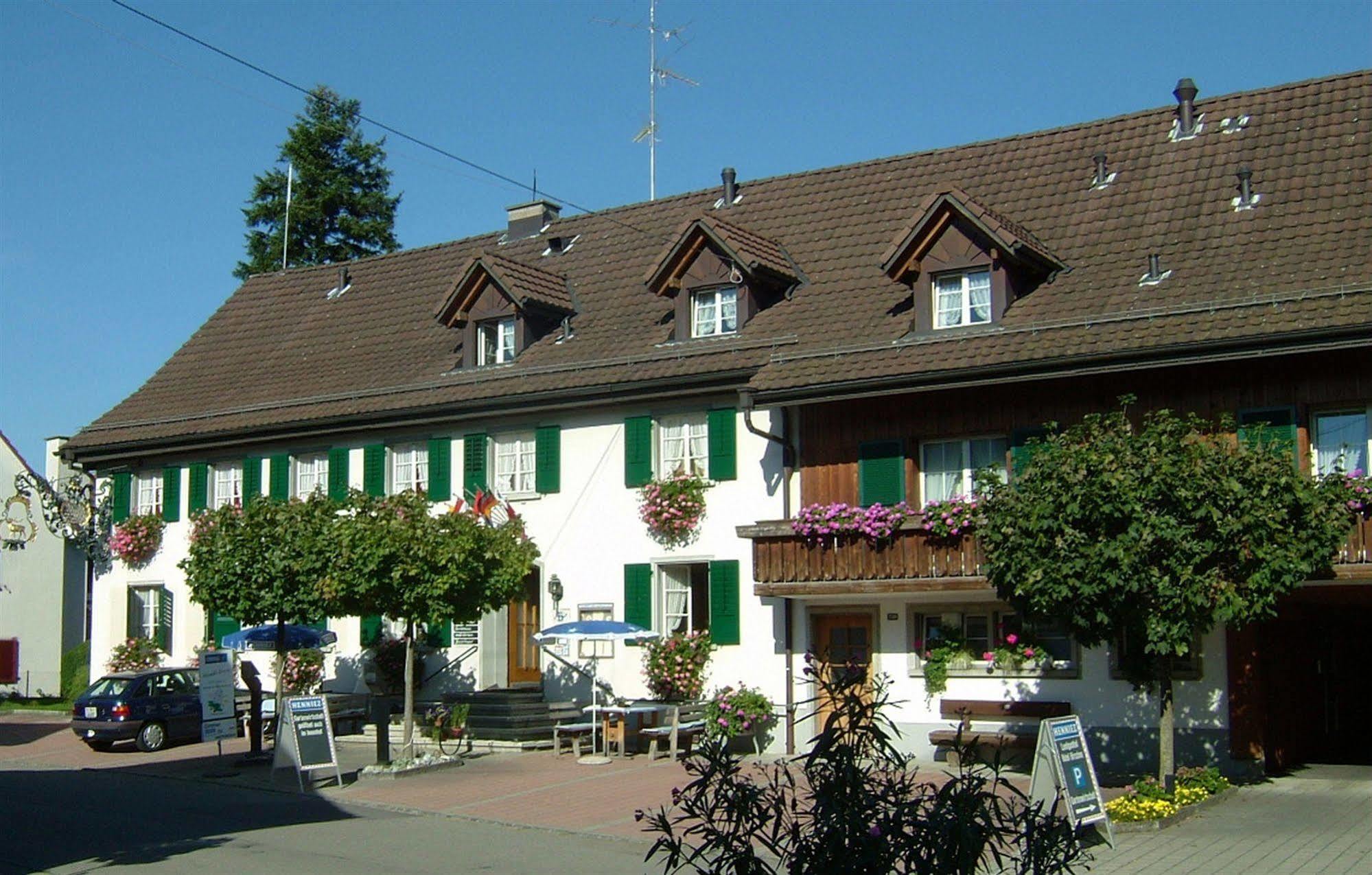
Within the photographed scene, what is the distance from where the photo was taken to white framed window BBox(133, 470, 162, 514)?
2930 cm

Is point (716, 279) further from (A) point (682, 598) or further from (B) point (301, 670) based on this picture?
(B) point (301, 670)

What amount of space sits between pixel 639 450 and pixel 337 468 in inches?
253

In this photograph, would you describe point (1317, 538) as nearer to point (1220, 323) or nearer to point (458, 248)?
point (1220, 323)

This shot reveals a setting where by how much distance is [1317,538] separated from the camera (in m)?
15.2

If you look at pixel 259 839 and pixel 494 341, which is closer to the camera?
pixel 259 839

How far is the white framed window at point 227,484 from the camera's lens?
2819 cm

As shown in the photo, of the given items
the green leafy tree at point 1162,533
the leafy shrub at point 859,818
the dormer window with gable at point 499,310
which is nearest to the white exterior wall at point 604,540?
the dormer window with gable at point 499,310

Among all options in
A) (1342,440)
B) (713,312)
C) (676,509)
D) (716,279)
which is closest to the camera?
(1342,440)

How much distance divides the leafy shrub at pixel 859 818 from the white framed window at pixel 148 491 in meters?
25.2

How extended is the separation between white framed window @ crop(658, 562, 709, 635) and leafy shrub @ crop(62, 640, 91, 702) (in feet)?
58.3

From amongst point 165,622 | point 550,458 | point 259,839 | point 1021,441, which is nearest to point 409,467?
point 550,458

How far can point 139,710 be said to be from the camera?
23.8 metres

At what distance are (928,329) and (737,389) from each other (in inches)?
106

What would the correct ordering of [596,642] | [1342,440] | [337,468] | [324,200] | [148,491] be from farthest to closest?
1. [324,200]
2. [148,491]
3. [337,468]
4. [596,642]
5. [1342,440]
